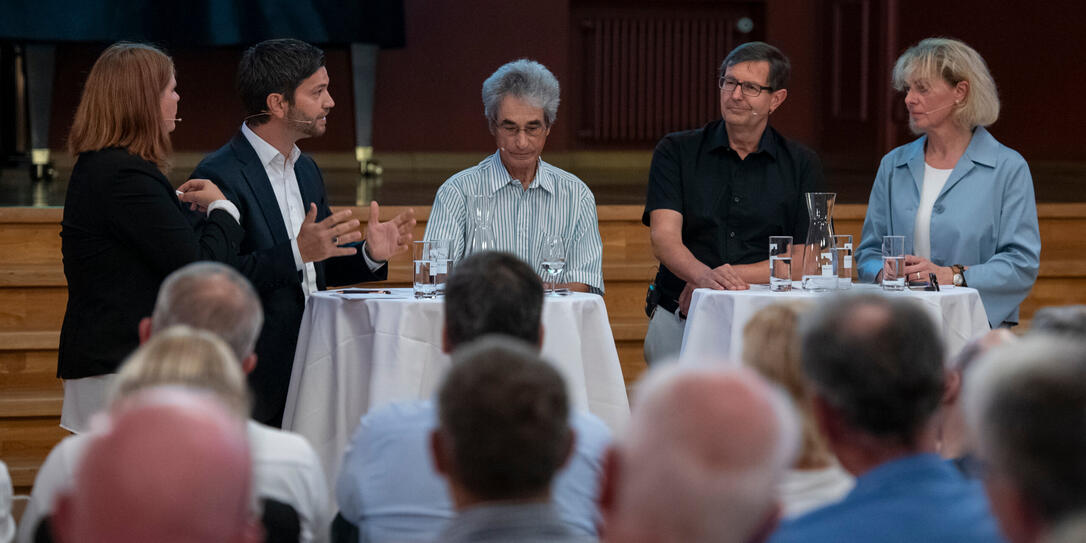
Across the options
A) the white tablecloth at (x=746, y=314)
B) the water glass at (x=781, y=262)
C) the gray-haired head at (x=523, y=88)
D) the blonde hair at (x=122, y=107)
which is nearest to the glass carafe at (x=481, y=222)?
the gray-haired head at (x=523, y=88)

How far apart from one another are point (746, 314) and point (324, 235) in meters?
1.09

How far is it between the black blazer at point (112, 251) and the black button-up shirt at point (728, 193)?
1486mm

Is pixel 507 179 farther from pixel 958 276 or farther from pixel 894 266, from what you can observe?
pixel 958 276

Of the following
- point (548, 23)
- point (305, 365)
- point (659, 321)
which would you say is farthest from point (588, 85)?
point (305, 365)

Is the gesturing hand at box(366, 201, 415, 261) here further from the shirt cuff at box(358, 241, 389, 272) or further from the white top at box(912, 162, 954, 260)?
the white top at box(912, 162, 954, 260)

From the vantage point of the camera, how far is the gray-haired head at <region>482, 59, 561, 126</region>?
3484 millimetres

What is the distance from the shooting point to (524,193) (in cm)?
358

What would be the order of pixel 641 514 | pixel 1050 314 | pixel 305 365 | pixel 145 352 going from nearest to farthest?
1. pixel 641 514
2. pixel 145 352
3. pixel 1050 314
4. pixel 305 365

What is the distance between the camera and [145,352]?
1637 millimetres

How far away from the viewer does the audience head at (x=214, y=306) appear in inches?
76.4

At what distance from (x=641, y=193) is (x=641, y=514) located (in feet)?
16.2

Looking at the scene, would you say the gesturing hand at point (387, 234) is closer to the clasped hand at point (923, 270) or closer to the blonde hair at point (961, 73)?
the clasped hand at point (923, 270)

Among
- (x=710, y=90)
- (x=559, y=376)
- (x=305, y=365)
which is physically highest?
(x=710, y=90)

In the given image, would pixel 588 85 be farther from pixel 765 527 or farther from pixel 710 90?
pixel 765 527
